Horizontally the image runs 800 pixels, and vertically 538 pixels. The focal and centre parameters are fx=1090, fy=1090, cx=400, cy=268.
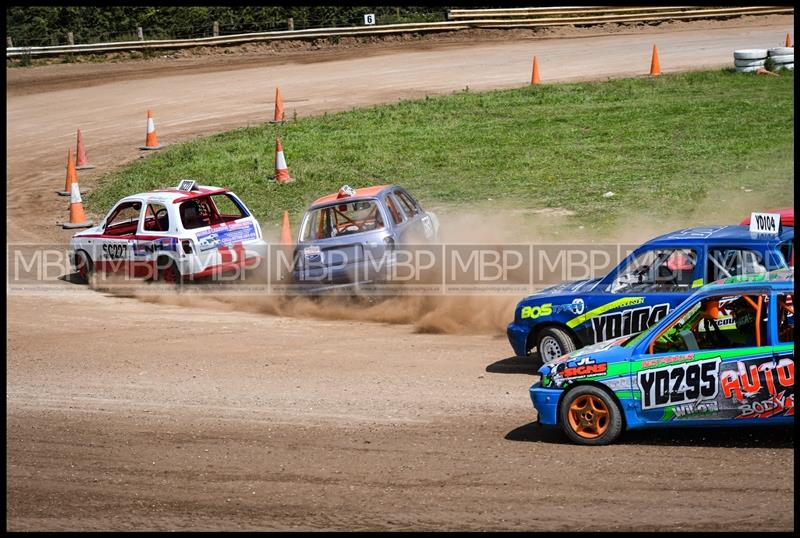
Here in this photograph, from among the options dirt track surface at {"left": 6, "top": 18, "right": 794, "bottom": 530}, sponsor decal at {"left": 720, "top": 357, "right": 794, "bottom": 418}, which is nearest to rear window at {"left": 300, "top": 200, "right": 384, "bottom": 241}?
dirt track surface at {"left": 6, "top": 18, "right": 794, "bottom": 530}

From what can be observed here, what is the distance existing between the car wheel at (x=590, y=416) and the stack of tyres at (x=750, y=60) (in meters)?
22.0

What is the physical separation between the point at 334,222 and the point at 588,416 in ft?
22.5

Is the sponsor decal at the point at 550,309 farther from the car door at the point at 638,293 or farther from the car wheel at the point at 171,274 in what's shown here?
the car wheel at the point at 171,274

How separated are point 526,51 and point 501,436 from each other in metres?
29.6

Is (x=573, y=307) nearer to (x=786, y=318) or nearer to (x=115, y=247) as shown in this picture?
(x=786, y=318)

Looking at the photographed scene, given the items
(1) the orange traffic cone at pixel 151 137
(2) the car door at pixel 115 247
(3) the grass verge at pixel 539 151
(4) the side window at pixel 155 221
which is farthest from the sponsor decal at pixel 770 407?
(1) the orange traffic cone at pixel 151 137

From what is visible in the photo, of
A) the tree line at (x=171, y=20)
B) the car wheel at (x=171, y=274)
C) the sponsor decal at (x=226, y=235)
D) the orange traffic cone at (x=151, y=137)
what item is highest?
the tree line at (x=171, y=20)

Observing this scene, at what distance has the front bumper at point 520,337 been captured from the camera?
11133 millimetres

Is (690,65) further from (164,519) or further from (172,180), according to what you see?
(164,519)

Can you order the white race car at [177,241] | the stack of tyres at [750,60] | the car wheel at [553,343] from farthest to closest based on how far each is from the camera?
the stack of tyres at [750,60] → the white race car at [177,241] → the car wheel at [553,343]

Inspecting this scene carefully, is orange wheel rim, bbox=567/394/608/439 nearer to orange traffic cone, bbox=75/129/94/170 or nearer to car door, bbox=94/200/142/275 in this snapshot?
car door, bbox=94/200/142/275

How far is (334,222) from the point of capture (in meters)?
15.1

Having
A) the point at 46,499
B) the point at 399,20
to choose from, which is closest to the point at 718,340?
the point at 46,499

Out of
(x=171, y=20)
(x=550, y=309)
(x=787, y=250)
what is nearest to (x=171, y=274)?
(x=550, y=309)
